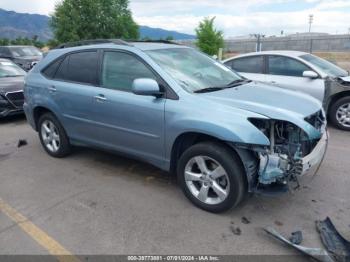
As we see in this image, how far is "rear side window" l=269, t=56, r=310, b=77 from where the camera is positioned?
281 inches

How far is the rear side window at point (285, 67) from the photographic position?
7141 millimetres

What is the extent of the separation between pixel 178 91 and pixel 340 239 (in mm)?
2096

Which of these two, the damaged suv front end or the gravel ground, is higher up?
the damaged suv front end

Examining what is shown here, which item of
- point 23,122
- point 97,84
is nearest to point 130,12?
point 23,122

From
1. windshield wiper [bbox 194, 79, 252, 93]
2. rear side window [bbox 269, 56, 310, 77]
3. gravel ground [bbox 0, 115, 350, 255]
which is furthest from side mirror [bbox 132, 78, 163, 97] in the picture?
rear side window [bbox 269, 56, 310, 77]

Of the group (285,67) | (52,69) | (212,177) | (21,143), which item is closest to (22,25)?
(21,143)

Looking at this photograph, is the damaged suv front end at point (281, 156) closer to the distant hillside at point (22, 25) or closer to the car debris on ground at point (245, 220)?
the car debris on ground at point (245, 220)

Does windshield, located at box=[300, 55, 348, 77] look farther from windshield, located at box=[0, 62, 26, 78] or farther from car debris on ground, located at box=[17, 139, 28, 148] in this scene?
windshield, located at box=[0, 62, 26, 78]

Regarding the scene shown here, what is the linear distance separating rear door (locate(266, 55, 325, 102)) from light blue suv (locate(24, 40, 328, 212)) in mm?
2763

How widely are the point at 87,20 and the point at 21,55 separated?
54.5ft

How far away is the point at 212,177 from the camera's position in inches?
142

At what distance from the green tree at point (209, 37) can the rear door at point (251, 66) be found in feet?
33.3

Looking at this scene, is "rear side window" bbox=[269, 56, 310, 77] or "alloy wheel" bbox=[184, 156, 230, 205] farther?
"rear side window" bbox=[269, 56, 310, 77]

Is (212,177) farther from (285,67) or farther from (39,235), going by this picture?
(285,67)
